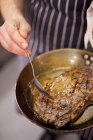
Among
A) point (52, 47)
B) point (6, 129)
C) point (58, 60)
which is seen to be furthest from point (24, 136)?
point (58, 60)

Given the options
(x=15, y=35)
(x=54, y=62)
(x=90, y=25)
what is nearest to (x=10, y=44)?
(x=15, y=35)

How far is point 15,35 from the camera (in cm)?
83

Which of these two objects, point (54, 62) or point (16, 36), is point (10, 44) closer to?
point (16, 36)

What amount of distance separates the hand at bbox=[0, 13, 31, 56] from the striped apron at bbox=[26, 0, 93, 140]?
14 cm

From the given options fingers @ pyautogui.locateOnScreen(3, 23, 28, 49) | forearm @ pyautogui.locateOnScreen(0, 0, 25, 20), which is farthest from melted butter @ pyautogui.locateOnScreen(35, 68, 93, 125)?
forearm @ pyautogui.locateOnScreen(0, 0, 25, 20)

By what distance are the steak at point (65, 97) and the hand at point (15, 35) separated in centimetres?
12

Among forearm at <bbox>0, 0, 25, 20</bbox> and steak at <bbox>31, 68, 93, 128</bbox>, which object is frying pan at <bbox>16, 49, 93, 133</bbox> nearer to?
steak at <bbox>31, 68, 93, 128</bbox>

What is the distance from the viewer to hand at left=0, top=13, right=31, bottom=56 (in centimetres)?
82

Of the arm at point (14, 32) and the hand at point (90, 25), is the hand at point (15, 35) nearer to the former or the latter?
the arm at point (14, 32)

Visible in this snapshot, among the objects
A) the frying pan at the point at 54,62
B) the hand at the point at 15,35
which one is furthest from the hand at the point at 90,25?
the hand at the point at 15,35

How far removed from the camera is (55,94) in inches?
32.0

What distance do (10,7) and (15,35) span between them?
0.22 m

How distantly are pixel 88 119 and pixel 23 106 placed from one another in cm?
18

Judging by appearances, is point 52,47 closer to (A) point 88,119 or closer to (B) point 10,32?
(B) point 10,32
